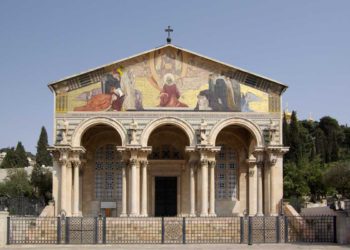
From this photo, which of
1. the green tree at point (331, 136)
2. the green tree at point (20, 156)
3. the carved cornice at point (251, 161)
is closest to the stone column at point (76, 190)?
the carved cornice at point (251, 161)

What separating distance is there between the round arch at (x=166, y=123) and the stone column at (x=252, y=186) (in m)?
5.13

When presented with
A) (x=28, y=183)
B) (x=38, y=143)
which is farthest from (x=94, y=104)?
(x=38, y=143)

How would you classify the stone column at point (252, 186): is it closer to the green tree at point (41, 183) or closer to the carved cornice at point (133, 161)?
the carved cornice at point (133, 161)

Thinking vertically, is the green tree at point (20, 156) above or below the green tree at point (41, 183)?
above

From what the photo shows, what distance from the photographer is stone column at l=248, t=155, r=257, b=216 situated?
34.8m

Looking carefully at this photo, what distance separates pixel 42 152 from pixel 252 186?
39569mm

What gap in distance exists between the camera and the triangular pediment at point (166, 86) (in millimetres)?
33094

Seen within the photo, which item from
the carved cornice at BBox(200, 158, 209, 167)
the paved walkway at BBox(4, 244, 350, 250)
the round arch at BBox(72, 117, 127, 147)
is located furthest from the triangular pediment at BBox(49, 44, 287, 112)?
the paved walkway at BBox(4, 244, 350, 250)

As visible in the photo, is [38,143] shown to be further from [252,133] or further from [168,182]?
[252,133]

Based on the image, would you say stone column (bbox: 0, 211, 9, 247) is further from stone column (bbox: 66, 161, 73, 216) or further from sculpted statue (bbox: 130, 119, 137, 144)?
sculpted statue (bbox: 130, 119, 137, 144)

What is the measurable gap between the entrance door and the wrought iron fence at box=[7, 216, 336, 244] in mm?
10551

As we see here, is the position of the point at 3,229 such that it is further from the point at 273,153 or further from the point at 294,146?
the point at 294,146

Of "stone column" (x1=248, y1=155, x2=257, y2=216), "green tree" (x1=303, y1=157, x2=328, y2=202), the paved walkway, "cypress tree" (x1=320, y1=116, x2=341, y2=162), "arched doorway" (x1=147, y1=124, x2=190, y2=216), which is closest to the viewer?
the paved walkway

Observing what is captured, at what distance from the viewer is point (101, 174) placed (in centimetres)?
3669
